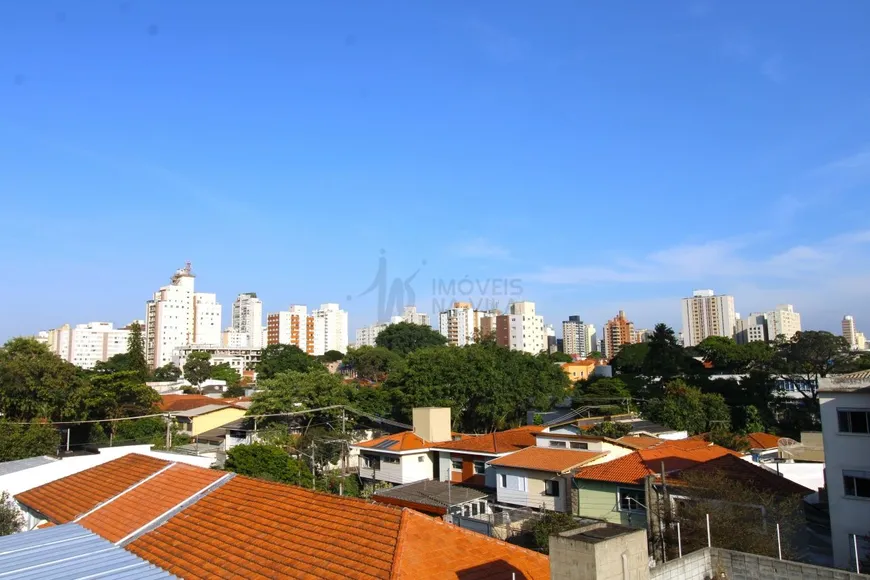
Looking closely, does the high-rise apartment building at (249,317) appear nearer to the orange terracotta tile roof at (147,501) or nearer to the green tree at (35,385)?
the green tree at (35,385)

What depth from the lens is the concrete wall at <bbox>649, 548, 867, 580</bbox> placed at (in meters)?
8.63

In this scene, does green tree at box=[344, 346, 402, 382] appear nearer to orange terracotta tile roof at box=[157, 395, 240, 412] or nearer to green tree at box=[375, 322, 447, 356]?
green tree at box=[375, 322, 447, 356]

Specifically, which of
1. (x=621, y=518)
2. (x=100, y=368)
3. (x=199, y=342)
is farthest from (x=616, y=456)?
(x=199, y=342)

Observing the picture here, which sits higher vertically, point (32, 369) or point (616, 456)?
point (32, 369)

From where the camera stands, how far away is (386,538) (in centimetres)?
1004

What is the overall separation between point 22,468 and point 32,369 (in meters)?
12.2

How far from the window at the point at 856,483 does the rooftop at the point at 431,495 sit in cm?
1188

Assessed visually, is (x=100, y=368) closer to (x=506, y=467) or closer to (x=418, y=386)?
(x=418, y=386)

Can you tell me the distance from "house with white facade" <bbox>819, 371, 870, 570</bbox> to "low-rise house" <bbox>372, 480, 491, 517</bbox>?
11140 millimetres

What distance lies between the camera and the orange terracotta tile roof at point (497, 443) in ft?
88.0

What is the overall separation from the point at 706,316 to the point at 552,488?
121157 millimetres

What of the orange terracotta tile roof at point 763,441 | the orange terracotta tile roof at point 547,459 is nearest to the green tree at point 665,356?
the orange terracotta tile roof at point 763,441

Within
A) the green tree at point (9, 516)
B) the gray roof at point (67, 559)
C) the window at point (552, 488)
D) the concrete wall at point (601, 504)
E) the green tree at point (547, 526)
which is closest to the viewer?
the gray roof at point (67, 559)

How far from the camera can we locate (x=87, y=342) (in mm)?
130500
